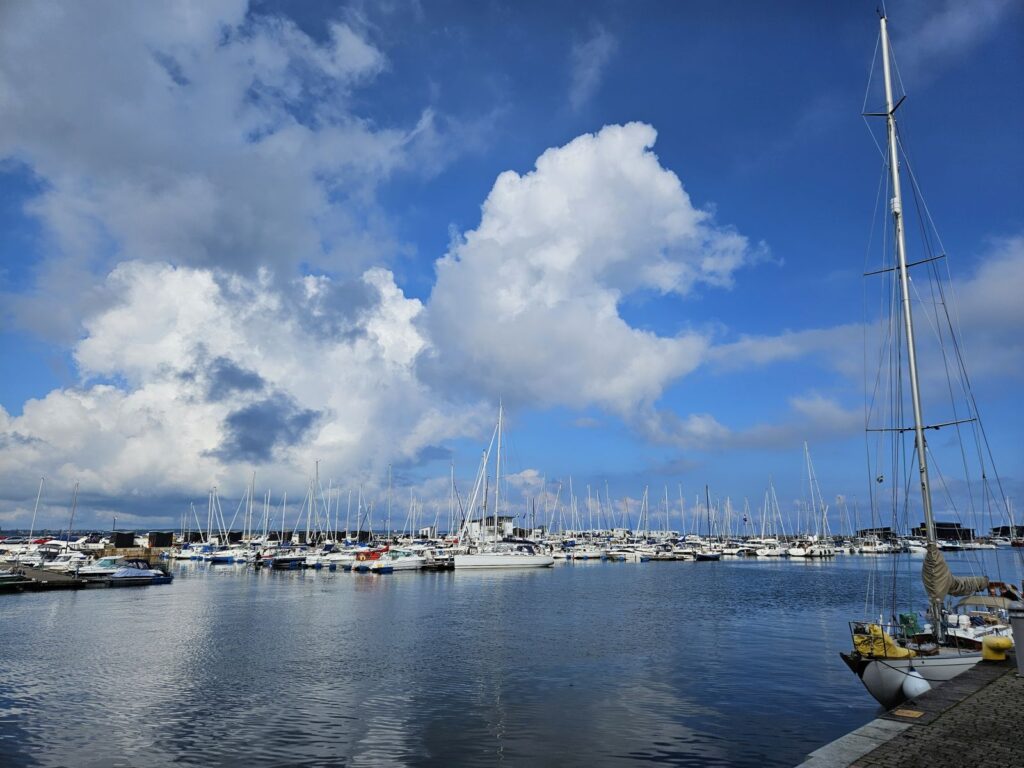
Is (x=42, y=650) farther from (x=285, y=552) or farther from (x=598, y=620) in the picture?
(x=285, y=552)

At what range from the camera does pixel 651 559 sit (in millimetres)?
154625

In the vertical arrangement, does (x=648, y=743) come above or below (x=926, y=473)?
below

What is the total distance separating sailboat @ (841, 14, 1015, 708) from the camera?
2006cm

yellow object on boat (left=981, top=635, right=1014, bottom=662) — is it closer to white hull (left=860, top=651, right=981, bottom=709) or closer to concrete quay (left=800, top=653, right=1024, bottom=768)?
white hull (left=860, top=651, right=981, bottom=709)

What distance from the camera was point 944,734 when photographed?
569 inches

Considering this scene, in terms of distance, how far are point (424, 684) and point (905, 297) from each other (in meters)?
24.8

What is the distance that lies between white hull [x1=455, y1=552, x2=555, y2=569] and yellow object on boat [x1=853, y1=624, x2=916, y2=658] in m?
88.0

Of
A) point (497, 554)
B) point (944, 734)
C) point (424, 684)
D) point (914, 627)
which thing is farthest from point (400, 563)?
point (944, 734)

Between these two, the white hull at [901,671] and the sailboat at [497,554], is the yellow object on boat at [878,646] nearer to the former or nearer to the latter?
the white hull at [901,671]

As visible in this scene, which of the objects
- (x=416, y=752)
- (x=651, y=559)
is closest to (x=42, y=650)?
(x=416, y=752)

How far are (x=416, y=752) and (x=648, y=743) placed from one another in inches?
266

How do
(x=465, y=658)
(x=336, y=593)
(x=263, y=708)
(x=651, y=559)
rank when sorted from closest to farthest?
(x=263, y=708)
(x=465, y=658)
(x=336, y=593)
(x=651, y=559)

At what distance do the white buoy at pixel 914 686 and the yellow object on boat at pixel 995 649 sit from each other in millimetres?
5048

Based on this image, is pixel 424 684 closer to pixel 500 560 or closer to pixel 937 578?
pixel 937 578
